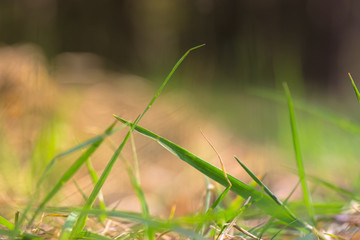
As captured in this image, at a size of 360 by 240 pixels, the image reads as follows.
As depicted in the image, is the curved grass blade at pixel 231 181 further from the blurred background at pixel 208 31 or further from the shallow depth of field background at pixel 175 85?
the blurred background at pixel 208 31

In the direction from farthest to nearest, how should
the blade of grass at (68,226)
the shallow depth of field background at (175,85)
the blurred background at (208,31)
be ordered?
the blurred background at (208,31) → the shallow depth of field background at (175,85) → the blade of grass at (68,226)

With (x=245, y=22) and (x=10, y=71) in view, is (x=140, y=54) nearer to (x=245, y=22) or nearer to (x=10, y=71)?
(x=245, y=22)

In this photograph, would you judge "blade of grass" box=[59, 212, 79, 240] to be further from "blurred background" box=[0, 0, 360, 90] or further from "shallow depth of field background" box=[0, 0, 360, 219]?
"blurred background" box=[0, 0, 360, 90]

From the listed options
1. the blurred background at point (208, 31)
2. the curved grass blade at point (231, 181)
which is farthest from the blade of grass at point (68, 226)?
the blurred background at point (208, 31)

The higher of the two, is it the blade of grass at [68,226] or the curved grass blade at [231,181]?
the curved grass blade at [231,181]

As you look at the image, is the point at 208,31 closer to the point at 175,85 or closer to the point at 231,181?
the point at 175,85

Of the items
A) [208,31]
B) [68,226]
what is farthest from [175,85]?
[68,226]

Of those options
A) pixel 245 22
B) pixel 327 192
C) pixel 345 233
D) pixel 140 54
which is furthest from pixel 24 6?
pixel 345 233
